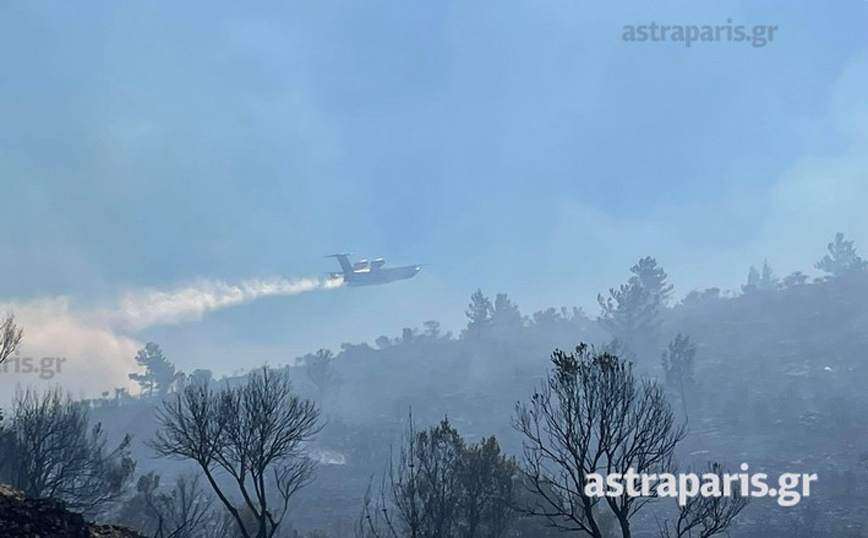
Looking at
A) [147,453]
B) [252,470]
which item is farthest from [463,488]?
[147,453]

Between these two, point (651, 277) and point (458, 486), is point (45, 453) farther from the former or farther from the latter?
point (651, 277)

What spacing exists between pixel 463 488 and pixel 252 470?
14336mm

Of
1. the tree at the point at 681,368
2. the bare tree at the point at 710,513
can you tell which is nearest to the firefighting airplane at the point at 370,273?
the tree at the point at 681,368

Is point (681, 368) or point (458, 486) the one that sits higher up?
point (681, 368)

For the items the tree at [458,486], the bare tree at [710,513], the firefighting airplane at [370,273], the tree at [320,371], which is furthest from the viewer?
the tree at [320,371]

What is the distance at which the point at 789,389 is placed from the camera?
118500 mm

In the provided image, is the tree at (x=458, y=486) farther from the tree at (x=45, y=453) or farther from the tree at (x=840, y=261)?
the tree at (x=840, y=261)

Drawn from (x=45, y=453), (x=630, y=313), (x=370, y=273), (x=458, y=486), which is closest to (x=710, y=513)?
(x=458, y=486)

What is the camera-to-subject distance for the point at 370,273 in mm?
108812

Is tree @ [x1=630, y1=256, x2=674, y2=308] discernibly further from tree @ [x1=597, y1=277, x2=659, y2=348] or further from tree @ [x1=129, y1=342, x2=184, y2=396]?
tree @ [x1=129, y1=342, x2=184, y2=396]

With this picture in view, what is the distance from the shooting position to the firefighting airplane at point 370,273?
353ft

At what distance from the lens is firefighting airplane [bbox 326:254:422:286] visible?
108m

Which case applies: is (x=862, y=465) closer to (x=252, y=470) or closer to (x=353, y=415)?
(x=252, y=470)

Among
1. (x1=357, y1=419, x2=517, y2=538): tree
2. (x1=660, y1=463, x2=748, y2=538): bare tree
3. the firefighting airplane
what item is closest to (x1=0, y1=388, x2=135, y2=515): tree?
(x1=357, y1=419, x2=517, y2=538): tree
